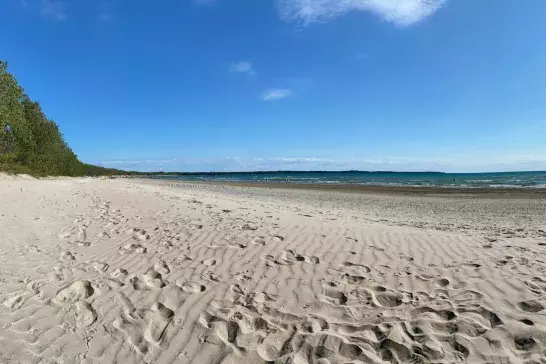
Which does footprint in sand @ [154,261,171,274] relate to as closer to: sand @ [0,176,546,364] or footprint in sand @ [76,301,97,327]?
sand @ [0,176,546,364]

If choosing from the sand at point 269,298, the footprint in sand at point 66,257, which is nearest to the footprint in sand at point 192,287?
the sand at point 269,298

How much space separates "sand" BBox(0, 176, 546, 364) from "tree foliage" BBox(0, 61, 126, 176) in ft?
103

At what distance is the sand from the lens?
349cm

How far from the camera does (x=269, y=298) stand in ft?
15.3

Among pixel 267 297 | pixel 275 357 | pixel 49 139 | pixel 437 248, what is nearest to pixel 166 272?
pixel 267 297

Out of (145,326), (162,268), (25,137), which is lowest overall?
(145,326)

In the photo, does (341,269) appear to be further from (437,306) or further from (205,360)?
(205,360)

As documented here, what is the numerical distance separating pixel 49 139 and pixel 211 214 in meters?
53.6

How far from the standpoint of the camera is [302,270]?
5660 mm

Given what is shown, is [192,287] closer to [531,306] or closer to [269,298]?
[269,298]

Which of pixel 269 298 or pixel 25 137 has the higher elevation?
pixel 25 137

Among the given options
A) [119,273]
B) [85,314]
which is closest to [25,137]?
[119,273]

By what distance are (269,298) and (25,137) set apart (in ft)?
148

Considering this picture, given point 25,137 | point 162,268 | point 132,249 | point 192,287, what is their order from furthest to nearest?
point 25,137, point 132,249, point 162,268, point 192,287
